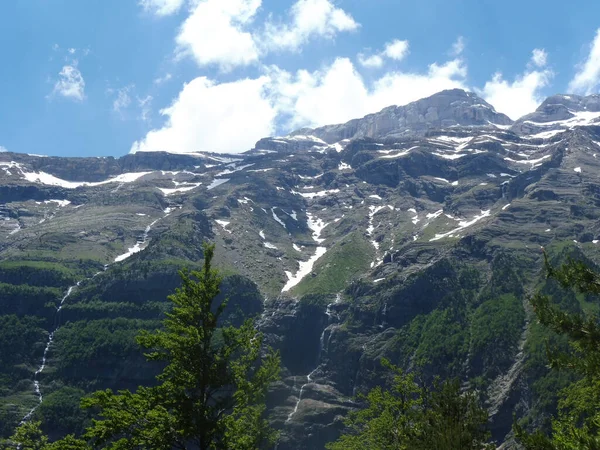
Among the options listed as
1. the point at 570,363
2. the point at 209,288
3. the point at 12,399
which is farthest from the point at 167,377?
the point at 12,399

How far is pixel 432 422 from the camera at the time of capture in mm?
26266

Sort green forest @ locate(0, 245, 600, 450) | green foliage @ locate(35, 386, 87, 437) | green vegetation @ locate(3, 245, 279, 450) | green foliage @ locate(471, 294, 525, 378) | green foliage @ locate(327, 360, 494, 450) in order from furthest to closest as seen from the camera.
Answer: green foliage @ locate(35, 386, 87, 437), green foliage @ locate(471, 294, 525, 378), green foliage @ locate(327, 360, 494, 450), green vegetation @ locate(3, 245, 279, 450), green forest @ locate(0, 245, 600, 450)

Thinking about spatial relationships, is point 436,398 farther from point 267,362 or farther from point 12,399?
point 12,399

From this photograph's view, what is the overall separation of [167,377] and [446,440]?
1264 cm

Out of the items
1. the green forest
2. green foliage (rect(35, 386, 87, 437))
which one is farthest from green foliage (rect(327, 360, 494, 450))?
green foliage (rect(35, 386, 87, 437))

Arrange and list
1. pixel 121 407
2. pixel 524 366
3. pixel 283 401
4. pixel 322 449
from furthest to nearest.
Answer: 1. pixel 283 401
2. pixel 322 449
3. pixel 524 366
4. pixel 121 407

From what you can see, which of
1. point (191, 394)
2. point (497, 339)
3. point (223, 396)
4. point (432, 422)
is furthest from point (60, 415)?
point (432, 422)

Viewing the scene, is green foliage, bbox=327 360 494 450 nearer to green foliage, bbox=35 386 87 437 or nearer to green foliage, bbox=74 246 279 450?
green foliage, bbox=74 246 279 450

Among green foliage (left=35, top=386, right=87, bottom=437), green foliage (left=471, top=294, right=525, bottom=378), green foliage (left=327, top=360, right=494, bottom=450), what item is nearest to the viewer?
green foliage (left=327, top=360, right=494, bottom=450)

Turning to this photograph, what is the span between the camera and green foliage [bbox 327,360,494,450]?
23.7m

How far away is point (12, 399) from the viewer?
188 m

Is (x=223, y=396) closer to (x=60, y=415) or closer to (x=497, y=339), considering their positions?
(x=497, y=339)

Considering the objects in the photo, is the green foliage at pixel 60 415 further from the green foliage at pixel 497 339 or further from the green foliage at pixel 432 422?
the green foliage at pixel 432 422

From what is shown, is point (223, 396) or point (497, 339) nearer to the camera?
point (223, 396)
